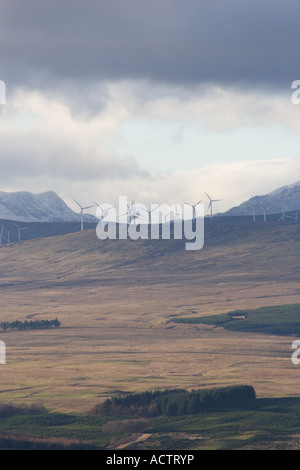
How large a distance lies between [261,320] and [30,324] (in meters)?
43.7

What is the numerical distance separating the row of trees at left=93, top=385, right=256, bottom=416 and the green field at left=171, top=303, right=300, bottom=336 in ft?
179

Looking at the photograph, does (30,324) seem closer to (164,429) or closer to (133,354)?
(133,354)

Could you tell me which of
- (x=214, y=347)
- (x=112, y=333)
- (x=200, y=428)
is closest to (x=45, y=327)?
(x=112, y=333)

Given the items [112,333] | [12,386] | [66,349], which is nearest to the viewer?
[12,386]

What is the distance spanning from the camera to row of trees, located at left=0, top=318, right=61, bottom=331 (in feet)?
476

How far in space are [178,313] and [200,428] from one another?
102 meters

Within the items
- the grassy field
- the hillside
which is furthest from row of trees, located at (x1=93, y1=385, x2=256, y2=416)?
the hillside

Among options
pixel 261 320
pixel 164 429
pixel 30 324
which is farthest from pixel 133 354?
pixel 164 429

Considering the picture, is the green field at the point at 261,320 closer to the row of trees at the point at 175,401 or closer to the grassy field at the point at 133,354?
the grassy field at the point at 133,354

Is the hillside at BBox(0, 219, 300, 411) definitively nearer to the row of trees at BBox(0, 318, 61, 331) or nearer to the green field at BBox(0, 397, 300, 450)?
the row of trees at BBox(0, 318, 61, 331)

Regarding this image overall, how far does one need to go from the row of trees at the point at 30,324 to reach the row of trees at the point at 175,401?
73.6 meters

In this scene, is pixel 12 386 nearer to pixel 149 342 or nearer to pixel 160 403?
pixel 160 403

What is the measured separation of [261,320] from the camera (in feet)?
463

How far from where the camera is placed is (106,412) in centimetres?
6831
